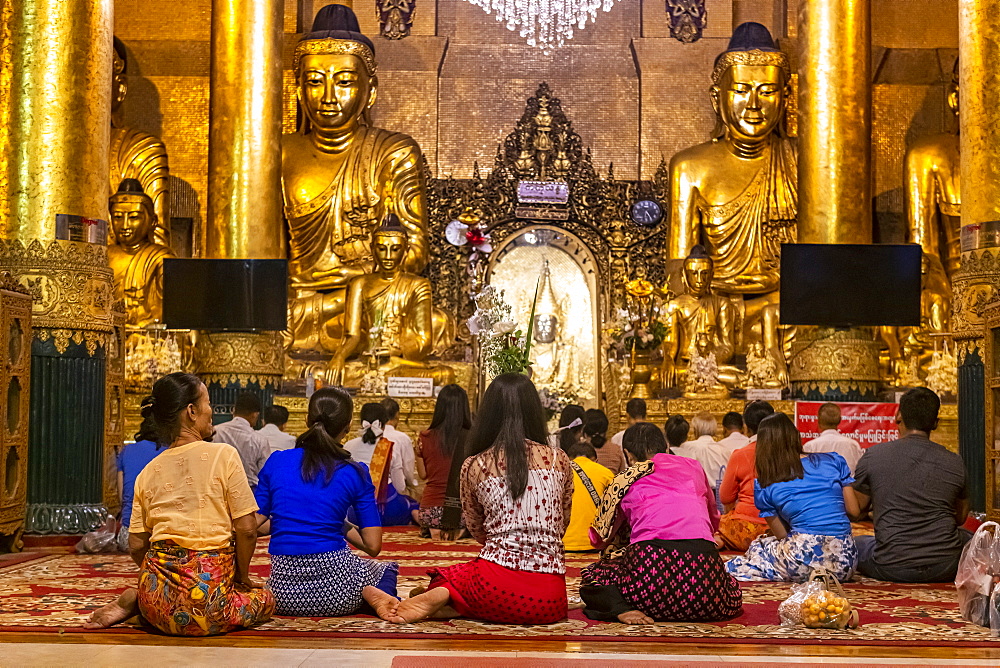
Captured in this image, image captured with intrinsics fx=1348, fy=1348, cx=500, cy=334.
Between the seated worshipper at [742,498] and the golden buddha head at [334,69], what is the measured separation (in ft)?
22.5

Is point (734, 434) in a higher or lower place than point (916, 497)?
higher

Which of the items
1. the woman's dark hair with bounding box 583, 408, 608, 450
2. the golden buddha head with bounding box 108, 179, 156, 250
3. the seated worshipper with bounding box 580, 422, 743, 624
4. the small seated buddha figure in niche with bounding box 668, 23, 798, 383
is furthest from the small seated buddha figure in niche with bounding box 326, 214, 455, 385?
the seated worshipper with bounding box 580, 422, 743, 624

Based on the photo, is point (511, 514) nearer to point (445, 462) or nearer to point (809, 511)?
point (809, 511)

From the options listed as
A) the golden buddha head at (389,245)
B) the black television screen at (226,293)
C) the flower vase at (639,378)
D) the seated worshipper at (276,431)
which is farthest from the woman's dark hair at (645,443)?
the golden buddha head at (389,245)

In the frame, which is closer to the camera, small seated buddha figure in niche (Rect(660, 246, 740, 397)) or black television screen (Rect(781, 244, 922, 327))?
black television screen (Rect(781, 244, 922, 327))

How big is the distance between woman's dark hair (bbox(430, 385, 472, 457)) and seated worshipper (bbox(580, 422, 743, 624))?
102 inches

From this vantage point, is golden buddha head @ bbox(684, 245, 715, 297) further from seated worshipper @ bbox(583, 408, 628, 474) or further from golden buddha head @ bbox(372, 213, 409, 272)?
seated worshipper @ bbox(583, 408, 628, 474)

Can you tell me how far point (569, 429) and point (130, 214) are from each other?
607cm

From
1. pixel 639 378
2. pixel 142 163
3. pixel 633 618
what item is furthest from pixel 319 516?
pixel 142 163

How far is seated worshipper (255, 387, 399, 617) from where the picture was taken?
463 cm

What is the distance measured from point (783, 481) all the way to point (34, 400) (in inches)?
162

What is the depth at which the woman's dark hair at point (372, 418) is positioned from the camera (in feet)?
26.0

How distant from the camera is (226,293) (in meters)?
9.95

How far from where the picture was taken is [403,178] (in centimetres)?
1311
